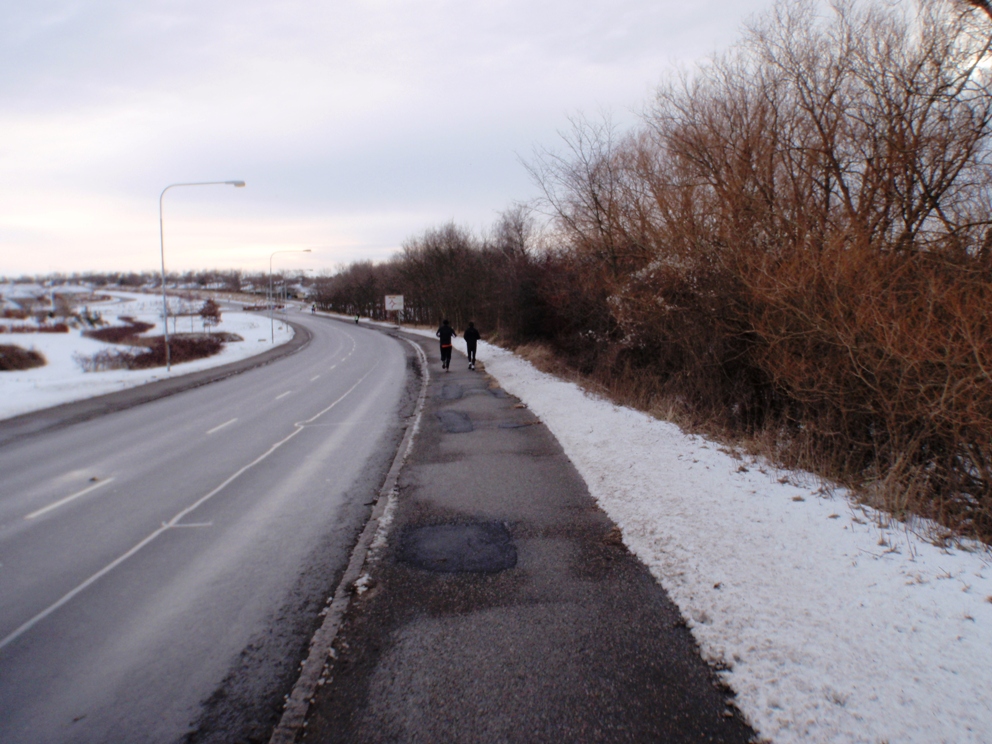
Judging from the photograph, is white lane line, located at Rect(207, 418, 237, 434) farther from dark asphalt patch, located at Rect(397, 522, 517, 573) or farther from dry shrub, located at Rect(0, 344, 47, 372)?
dry shrub, located at Rect(0, 344, 47, 372)

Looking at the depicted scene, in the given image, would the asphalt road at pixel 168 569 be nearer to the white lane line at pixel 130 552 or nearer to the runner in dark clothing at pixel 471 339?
the white lane line at pixel 130 552

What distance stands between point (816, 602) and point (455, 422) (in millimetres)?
9148

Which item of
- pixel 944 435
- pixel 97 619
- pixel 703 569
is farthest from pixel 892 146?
pixel 97 619

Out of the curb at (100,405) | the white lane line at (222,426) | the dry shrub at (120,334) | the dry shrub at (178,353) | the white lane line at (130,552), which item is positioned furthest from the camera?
the dry shrub at (120,334)

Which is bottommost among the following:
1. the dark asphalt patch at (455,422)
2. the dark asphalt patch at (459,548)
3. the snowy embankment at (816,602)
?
the dark asphalt patch at (455,422)

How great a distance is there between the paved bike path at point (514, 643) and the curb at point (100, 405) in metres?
10.9

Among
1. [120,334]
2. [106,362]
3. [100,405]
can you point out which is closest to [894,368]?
[100,405]

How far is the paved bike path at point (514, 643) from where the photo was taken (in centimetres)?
324

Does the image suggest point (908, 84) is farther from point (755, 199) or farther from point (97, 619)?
point (97, 619)

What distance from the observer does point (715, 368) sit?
11.1m

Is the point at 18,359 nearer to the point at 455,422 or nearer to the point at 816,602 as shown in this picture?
the point at 455,422

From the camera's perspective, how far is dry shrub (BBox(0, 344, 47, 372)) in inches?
1188

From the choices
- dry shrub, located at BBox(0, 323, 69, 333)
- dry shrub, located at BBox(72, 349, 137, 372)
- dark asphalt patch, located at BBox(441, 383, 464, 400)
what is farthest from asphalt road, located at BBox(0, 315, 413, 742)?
dry shrub, located at BBox(0, 323, 69, 333)

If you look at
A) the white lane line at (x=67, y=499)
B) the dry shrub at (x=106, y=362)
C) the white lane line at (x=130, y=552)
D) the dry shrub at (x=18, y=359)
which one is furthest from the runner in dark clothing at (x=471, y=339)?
the dry shrub at (x=18, y=359)
